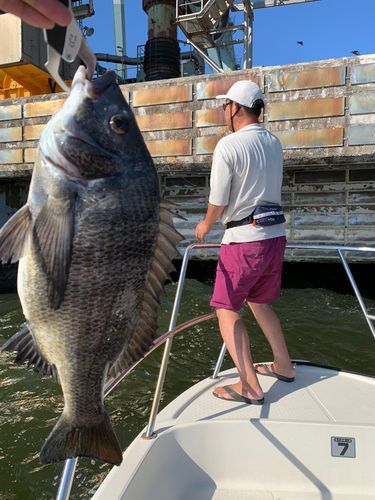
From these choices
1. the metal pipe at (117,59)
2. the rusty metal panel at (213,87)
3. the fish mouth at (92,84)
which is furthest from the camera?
the metal pipe at (117,59)

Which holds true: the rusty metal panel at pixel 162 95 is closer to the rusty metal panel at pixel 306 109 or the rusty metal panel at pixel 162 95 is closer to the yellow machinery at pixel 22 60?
the rusty metal panel at pixel 306 109

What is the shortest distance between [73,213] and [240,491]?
2.00m

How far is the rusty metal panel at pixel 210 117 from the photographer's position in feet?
23.9

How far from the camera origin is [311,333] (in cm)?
630

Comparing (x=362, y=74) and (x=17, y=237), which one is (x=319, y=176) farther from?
(x=17, y=237)

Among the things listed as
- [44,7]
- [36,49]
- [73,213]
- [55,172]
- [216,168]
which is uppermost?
[36,49]

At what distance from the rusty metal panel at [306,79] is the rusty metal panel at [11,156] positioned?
595cm

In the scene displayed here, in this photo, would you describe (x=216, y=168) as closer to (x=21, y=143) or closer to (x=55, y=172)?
(x=55, y=172)

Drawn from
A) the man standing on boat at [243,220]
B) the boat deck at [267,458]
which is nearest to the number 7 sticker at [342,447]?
the boat deck at [267,458]

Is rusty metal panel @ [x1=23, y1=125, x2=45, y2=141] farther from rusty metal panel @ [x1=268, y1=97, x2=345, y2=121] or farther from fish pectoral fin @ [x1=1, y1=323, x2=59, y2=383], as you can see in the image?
fish pectoral fin @ [x1=1, y1=323, x2=59, y2=383]

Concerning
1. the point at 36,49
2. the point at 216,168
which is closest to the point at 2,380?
the point at 216,168

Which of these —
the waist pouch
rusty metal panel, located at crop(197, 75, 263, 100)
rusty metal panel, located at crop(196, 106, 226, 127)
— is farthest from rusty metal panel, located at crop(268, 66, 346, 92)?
the waist pouch

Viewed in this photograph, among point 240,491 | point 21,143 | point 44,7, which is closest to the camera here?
point 44,7

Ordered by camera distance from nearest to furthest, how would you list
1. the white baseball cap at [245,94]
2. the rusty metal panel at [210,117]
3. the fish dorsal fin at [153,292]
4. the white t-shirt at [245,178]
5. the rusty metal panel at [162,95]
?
the fish dorsal fin at [153,292]
the white t-shirt at [245,178]
the white baseball cap at [245,94]
the rusty metal panel at [210,117]
the rusty metal panel at [162,95]
